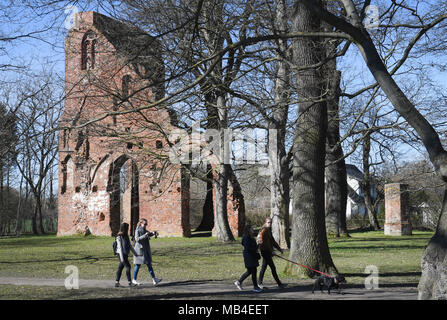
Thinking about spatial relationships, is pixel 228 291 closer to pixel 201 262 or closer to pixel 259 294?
pixel 259 294

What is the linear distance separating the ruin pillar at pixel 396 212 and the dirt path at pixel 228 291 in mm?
19809

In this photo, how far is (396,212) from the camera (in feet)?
103

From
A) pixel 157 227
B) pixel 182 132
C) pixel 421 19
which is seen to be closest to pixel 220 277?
pixel 421 19

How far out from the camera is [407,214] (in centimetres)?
3158

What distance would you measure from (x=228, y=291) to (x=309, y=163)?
12.9 feet

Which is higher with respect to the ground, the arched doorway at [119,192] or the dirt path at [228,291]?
the arched doorway at [119,192]

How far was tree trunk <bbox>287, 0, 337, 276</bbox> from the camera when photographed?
1265 centimetres

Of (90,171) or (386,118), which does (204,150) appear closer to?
(386,118)

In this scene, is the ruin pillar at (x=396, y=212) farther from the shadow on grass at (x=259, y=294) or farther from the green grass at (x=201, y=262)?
the shadow on grass at (x=259, y=294)

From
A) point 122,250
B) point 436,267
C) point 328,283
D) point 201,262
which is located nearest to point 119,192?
point 201,262

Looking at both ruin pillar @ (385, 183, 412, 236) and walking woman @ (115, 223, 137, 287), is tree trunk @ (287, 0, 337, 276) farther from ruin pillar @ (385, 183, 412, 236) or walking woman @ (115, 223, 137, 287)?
ruin pillar @ (385, 183, 412, 236)

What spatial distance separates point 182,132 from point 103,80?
5923 mm

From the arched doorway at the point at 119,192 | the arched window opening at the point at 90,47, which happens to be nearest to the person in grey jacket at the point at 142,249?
the arched window opening at the point at 90,47

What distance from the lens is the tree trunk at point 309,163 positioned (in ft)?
41.5
